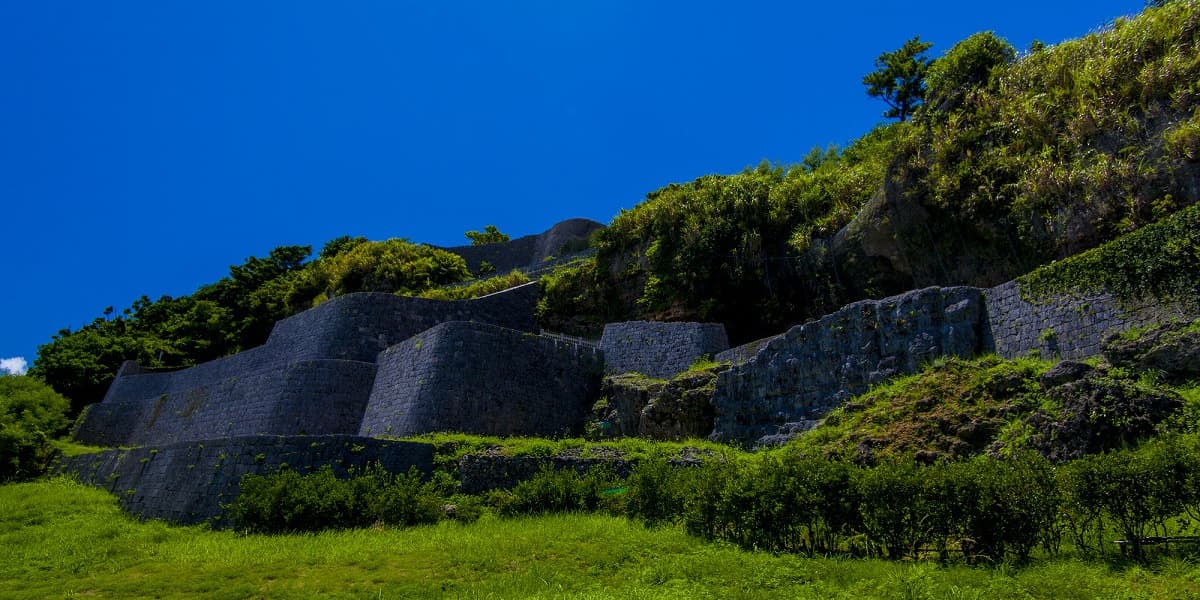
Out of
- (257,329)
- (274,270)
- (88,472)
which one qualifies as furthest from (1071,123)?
(274,270)

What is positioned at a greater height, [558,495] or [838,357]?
[838,357]

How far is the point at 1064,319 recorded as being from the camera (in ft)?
40.4

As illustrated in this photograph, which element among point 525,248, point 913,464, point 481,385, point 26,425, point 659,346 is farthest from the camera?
point 525,248

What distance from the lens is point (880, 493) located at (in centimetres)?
838

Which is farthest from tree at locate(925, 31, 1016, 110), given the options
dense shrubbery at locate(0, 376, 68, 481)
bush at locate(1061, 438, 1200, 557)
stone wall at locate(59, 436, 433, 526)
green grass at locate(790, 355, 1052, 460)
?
dense shrubbery at locate(0, 376, 68, 481)

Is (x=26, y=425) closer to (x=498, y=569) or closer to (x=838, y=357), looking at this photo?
(x=498, y=569)

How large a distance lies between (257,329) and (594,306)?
25.2 m

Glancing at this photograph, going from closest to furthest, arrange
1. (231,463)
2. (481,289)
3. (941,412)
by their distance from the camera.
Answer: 1. (941,412)
2. (231,463)
3. (481,289)

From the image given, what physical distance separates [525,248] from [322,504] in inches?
1612

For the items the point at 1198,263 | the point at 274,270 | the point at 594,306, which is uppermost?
the point at 274,270

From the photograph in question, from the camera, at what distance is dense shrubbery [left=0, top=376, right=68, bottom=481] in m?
21.1

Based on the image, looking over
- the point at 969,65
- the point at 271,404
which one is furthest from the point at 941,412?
the point at 271,404

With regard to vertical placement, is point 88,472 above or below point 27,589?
above

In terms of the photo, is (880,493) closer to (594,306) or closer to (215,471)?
(215,471)
